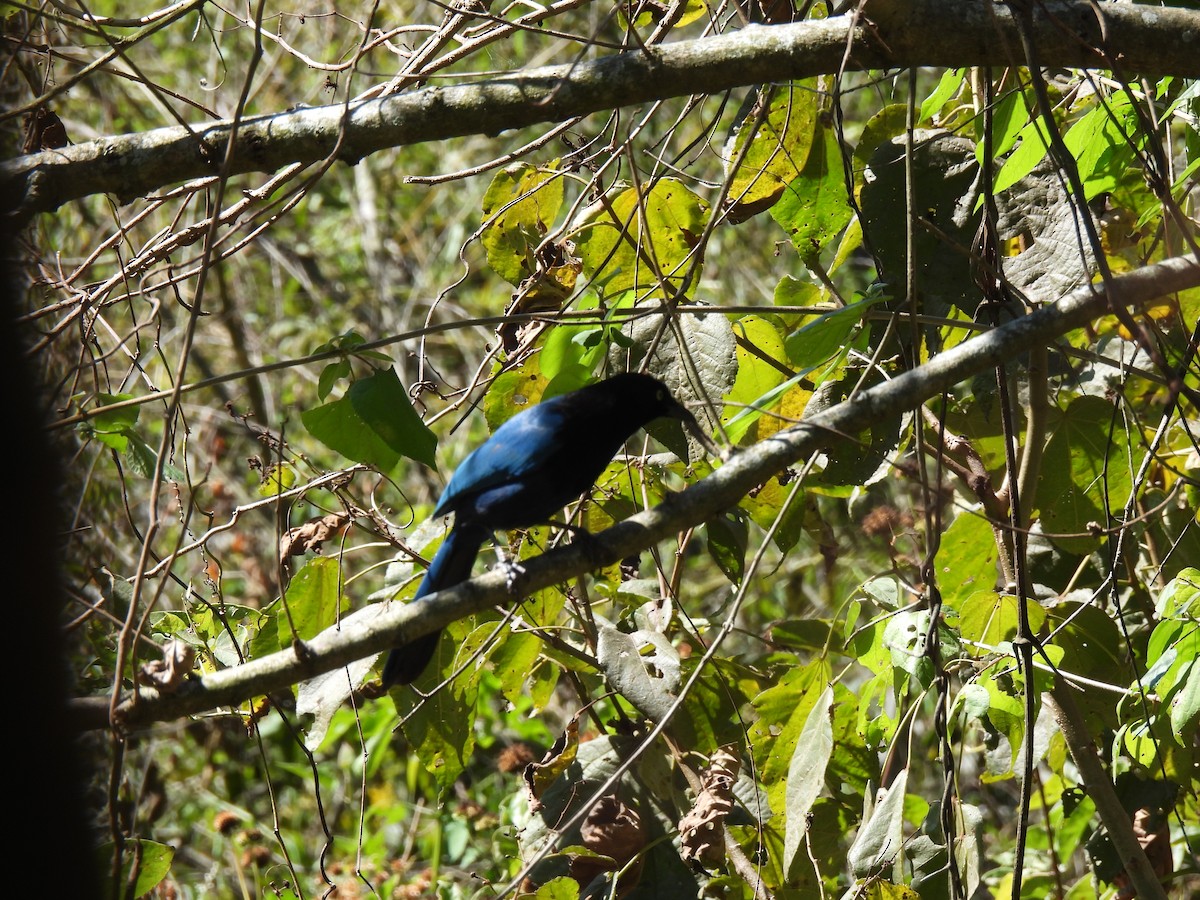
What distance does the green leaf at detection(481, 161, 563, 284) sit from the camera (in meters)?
3.75

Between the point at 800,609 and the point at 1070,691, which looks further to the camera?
the point at 800,609

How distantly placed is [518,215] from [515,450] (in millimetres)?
805

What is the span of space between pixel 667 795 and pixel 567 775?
33cm

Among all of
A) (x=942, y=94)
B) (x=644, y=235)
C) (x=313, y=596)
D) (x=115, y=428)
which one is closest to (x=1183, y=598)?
(x=942, y=94)

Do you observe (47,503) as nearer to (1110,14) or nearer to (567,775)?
(567,775)

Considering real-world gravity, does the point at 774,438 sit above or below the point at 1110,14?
below

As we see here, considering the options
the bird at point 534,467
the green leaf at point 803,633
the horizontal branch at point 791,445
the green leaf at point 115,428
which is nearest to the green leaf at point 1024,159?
the horizontal branch at point 791,445

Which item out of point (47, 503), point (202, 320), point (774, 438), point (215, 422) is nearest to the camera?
point (47, 503)

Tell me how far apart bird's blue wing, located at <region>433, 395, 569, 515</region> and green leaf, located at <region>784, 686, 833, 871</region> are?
116 cm

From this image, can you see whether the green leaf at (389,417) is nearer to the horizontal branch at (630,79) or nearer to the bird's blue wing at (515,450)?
the horizontal branch at (630,79)

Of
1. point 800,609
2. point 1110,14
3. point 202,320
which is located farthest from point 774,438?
point 202,320

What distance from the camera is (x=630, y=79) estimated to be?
264 centimetres

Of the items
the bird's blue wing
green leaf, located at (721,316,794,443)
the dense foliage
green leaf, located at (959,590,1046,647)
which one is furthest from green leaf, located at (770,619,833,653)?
the bird's blue wing

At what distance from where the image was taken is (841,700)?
3740 millimetres
